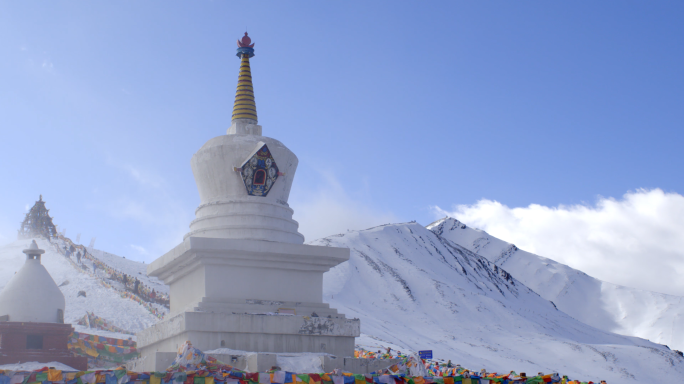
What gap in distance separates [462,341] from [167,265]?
2611cm

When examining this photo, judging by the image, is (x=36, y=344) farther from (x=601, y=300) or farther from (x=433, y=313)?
(x=601, y=300)

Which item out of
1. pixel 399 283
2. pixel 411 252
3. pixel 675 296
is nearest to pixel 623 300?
pixel 675 296

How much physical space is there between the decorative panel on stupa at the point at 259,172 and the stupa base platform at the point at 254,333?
9.20 ft

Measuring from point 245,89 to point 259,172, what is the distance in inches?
85.9

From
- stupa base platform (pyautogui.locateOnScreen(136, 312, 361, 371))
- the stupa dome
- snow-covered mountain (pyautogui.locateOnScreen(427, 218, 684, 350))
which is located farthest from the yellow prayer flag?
snow-covered mountain (pyautogui.locateOnScreen(427, 218, 684, 350))

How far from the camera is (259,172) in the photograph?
1432 cm

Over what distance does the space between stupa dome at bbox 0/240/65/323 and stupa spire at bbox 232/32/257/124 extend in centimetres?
563

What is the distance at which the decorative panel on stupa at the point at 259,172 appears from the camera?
14211mm

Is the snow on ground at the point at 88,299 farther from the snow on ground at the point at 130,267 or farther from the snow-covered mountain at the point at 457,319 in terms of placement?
the snow-covered mountain at the point at 457,319

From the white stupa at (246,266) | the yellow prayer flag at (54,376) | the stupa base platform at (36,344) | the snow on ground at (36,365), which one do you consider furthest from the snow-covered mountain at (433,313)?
the yellow prayer flag at (54,376)

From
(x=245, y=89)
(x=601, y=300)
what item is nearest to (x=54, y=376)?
(x=245, y=89)

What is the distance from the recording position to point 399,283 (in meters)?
47.8

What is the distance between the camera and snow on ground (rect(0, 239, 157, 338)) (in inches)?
946

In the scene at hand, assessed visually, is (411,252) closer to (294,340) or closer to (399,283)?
(399,283)
